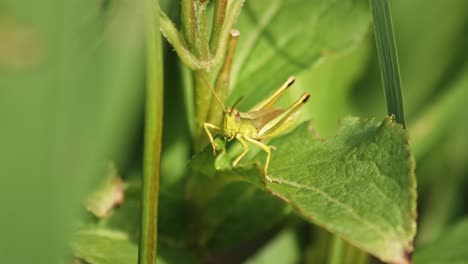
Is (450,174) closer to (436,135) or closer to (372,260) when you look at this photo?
(436,135)

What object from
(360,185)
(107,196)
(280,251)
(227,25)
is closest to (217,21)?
(227,25)

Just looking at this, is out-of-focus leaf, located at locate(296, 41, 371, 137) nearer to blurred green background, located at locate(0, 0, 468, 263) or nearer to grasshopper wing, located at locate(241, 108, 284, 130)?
grasshopper wing, located at locate(241, 108, 284, 130)

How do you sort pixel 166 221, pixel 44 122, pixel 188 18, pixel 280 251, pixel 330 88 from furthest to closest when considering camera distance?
pixel 330 88 → pixel 280 251 → pixel 166 221 → pixel 188 18 → pixel 44 122

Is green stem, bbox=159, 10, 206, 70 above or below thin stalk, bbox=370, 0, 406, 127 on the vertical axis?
above

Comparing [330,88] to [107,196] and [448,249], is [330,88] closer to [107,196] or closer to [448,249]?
[448,249]

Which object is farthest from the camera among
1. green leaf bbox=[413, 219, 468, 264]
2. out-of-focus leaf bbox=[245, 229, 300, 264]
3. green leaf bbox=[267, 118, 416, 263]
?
out-of-focus leaf bbox=[245, 229, 300, 264]

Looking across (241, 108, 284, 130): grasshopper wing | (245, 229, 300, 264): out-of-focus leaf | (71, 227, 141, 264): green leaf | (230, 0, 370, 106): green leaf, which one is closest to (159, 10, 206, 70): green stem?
(241, 108, 284, 130): grasshopper wing
